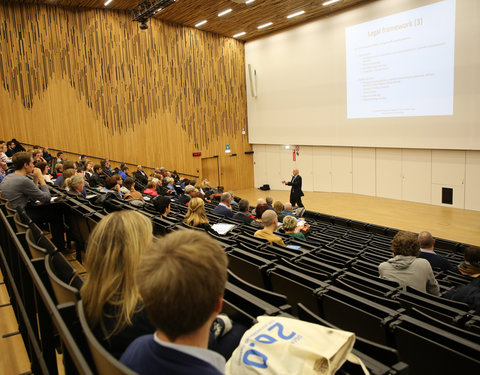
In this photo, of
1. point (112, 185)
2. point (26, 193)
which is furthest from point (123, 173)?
point (26, 193)

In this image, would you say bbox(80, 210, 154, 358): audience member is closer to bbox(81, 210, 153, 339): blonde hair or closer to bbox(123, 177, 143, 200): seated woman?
bbox(81, 210, 153, 339): blonde hair

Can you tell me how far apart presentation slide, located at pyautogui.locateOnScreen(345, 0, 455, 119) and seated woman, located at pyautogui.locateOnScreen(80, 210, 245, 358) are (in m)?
11.8

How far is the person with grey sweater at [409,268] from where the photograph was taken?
339 centimetres

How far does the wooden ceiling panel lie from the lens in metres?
12.5

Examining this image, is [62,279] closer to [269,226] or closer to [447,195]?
[269,226]

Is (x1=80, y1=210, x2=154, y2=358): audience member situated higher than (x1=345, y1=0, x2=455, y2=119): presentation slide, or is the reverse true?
(x1=345, y1=0, x2=455, y2=119): presentation slide

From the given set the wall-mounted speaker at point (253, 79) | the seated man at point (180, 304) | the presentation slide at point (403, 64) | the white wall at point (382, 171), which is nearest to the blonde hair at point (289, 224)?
the seated man at point (180, 304)

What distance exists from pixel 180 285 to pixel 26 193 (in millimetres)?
3938

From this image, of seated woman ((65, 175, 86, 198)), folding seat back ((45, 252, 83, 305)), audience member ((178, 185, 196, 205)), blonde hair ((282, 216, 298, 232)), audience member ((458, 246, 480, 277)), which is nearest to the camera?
folding seat back ((45, 252, 83, 305))

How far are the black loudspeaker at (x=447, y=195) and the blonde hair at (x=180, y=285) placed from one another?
1264cm

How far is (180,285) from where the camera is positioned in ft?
3.15

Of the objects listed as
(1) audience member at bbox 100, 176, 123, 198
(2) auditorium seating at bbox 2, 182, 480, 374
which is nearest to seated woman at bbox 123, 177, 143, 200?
(1) audience member at bbox 100, 176, 123, 198

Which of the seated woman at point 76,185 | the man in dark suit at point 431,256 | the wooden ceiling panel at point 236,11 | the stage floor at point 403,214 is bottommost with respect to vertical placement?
the stage floor at point 403,214

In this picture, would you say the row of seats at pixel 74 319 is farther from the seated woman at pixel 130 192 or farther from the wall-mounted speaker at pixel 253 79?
the wall-mounted speaker at pixel 253 79
